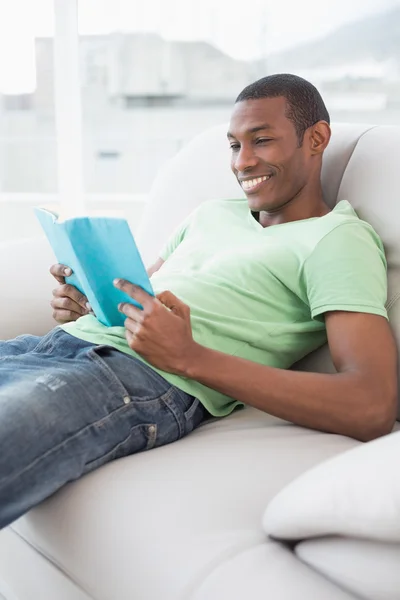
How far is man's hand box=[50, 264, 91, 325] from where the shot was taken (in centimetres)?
163

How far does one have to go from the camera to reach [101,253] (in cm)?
130

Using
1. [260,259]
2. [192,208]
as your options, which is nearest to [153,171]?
[192,208]

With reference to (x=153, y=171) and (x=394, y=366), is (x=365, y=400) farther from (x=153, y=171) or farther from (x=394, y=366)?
(x=153, y=171)

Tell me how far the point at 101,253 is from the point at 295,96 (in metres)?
0.63

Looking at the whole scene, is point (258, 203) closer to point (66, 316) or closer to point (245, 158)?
point (245, 158)

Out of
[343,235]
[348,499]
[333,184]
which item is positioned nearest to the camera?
[348,499]

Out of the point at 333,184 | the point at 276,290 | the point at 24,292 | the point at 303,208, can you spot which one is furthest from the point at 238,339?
the point at 24,292

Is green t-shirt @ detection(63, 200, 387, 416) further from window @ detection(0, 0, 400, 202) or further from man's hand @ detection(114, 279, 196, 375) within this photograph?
window @ detection(0, 0, 400, 202)

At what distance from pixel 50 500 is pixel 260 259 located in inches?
23.8

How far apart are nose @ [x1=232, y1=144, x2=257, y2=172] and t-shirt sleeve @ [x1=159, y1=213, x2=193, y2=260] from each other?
0.21 meters

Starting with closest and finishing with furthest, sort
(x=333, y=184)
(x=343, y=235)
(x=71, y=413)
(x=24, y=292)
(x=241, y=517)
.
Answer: (x=241, y=517)
(x=71, y=413)
(x=343, y=235)
(x=333, y=184)
(x=24, y=292)

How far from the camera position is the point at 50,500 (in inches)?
49.0

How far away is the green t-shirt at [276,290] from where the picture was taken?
4.66ft

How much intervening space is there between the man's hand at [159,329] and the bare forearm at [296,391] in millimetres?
26
